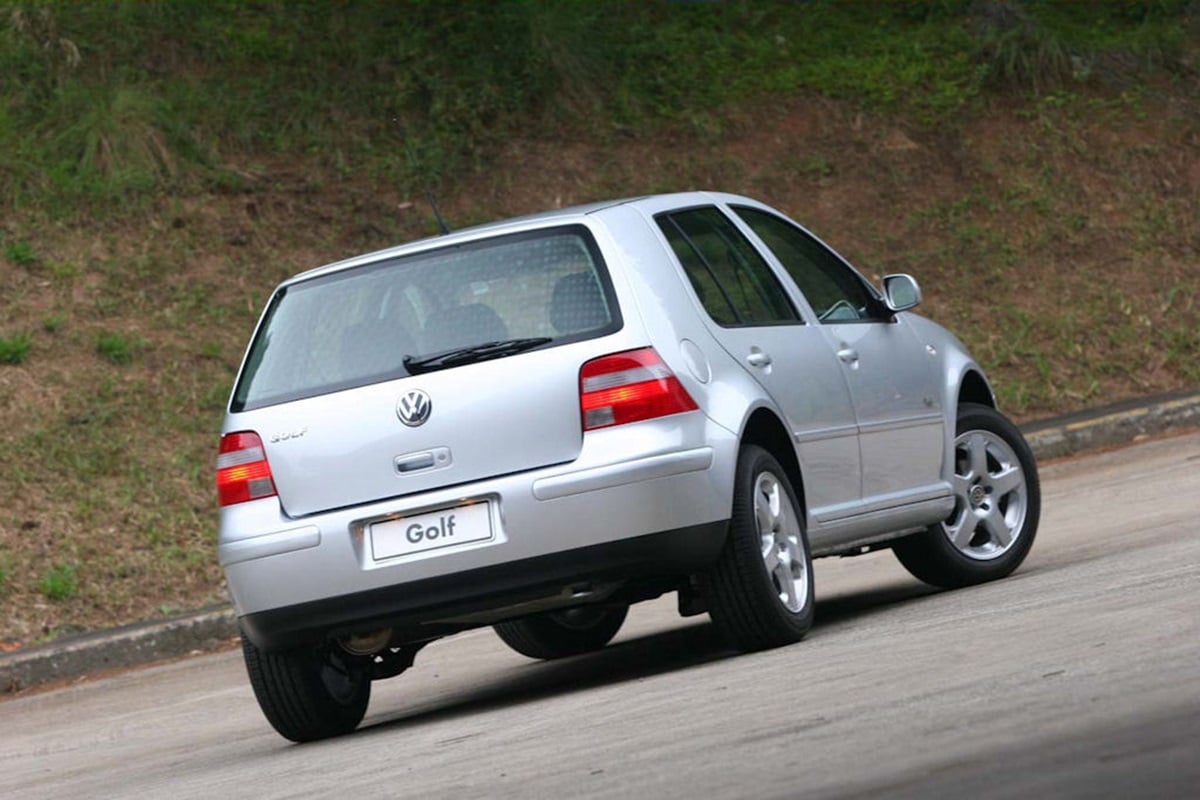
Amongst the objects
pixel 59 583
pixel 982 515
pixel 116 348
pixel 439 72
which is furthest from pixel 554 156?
pixel 982 515

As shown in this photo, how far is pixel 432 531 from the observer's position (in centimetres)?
696

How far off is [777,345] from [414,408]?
1.45 metres

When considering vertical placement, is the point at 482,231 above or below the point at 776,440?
above

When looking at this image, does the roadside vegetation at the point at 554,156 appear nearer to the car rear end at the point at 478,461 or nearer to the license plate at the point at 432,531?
the car rear end at the point at 478,461

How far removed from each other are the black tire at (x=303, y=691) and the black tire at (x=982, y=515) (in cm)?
247

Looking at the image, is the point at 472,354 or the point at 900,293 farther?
the point at 900,293

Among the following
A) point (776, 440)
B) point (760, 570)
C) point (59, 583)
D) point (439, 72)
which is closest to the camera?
point (760, 570)

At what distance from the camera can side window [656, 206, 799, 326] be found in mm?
7609

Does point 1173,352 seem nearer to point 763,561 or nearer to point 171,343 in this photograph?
point 171,343

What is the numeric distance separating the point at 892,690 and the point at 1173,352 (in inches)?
463

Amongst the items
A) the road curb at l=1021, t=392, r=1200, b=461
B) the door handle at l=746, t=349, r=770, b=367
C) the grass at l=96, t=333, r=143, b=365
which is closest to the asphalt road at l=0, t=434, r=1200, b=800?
the door handle at l=746, t=349, r=770, b=367

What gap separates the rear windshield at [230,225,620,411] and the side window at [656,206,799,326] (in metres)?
0.50

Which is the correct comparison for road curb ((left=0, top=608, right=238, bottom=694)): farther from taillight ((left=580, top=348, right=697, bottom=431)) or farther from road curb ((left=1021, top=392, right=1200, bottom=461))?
road curb ((left=1021, top=392, right=1200, bottom=461))

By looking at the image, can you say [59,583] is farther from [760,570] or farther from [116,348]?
[760,570]
